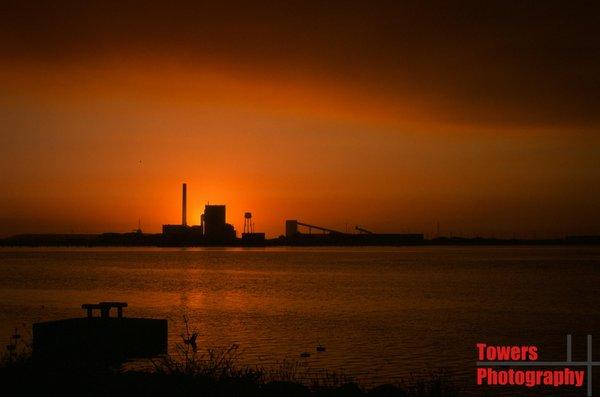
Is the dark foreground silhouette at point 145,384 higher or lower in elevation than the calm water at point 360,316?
higher

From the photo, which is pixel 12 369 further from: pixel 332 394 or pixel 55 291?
pixel 55 291

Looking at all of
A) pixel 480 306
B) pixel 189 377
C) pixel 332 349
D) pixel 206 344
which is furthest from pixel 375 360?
pixel 480 306

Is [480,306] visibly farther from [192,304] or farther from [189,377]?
[189,377]

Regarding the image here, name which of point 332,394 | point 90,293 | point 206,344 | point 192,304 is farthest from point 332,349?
point 90,293

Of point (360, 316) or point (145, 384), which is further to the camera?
point (360, 316)

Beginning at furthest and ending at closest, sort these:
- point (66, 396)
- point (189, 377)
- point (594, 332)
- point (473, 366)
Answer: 1. point (594, 332)
2. point (473, 366)
3. point (189, 377)
4. point (66, 396)

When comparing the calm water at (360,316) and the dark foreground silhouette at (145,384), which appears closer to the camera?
the dark foreground silhouette at (145,384)

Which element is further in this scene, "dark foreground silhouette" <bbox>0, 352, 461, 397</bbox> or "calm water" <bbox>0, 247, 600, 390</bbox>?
"calm water" <bbox>0, 247, 600, 390</bbox>

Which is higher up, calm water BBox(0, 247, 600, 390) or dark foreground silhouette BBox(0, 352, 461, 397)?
dark foreground silhouette BBox(0, 352, 461, 397)

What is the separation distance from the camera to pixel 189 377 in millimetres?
14234

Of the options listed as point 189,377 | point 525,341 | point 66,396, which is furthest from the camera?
point 525,341

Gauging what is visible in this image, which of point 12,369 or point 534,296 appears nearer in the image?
point 12,369

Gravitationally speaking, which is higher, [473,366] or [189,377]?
[189,377]

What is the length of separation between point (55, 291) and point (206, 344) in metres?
36.2
